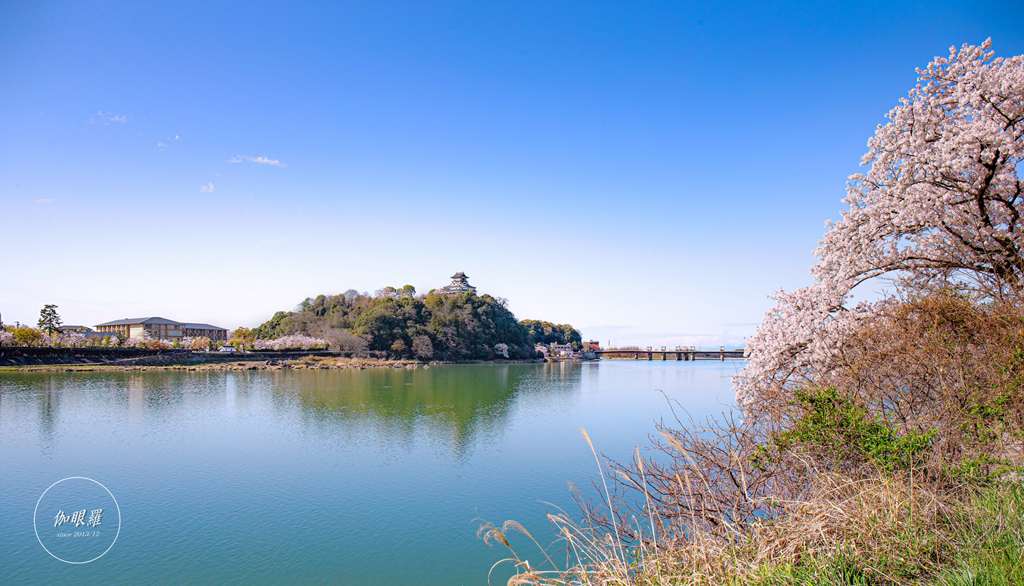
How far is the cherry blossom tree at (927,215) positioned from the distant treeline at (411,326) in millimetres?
51768

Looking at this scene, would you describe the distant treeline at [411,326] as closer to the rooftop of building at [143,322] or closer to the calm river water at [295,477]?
the rooftop of building at [143,322]

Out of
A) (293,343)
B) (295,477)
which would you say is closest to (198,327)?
(293,343)

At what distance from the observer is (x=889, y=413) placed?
16.7 feet

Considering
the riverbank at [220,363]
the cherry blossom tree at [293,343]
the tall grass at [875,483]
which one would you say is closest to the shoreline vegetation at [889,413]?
the tall grass at [875,483]

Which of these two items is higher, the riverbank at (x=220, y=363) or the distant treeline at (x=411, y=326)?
the distant treeline at (x=411, y=326)

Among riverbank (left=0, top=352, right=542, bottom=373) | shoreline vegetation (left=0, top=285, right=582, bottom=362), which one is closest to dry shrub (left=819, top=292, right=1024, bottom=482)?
riverbank (left=0, top=352, right=542, bottom=373)

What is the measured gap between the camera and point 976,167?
244 inches

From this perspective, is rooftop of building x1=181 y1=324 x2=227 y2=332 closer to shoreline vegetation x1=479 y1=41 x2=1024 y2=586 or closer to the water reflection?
the water reflection

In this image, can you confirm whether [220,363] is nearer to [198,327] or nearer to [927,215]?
[198,327]

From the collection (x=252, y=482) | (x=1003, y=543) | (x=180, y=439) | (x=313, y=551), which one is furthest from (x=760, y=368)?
(x=180, y=439)

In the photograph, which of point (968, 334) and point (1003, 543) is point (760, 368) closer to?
point (968, 334)
